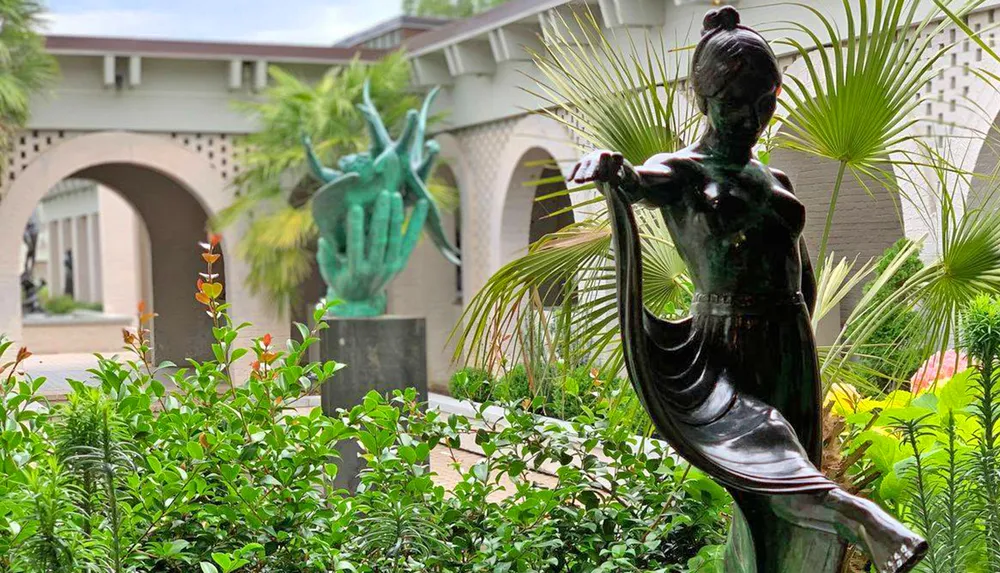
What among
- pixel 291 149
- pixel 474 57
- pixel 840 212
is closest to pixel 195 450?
pixel 840 212

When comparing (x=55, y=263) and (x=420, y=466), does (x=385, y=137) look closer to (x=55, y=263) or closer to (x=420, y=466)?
(x=420, y=466)

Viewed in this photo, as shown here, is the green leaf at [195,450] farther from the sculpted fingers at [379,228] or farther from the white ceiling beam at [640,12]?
the sculpted fingers at [379,228]

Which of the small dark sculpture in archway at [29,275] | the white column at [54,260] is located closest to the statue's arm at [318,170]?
the small dark sculpture in archway at [29,275]

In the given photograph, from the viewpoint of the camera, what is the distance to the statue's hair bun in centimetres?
293

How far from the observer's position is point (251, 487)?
11.8 ft

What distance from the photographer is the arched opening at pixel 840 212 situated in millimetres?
5844

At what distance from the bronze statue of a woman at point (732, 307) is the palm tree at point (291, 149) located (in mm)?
13110

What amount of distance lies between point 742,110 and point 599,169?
0.43m

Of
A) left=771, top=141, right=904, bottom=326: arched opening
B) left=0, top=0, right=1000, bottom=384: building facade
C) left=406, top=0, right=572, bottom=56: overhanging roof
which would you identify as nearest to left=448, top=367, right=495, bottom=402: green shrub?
left=771, top=141, right=904, bottom=326: arched opening

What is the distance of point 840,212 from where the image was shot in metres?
6.68

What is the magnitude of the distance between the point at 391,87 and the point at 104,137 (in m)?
3.81

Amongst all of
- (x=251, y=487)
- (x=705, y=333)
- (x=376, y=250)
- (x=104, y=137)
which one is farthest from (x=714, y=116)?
(x=104, y=137)

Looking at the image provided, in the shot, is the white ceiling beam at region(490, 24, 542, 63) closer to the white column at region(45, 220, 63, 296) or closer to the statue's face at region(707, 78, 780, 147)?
the statue's face at region(707, 78, 780, 147)

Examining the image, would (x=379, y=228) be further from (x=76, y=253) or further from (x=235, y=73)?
(x=76, y=253)
